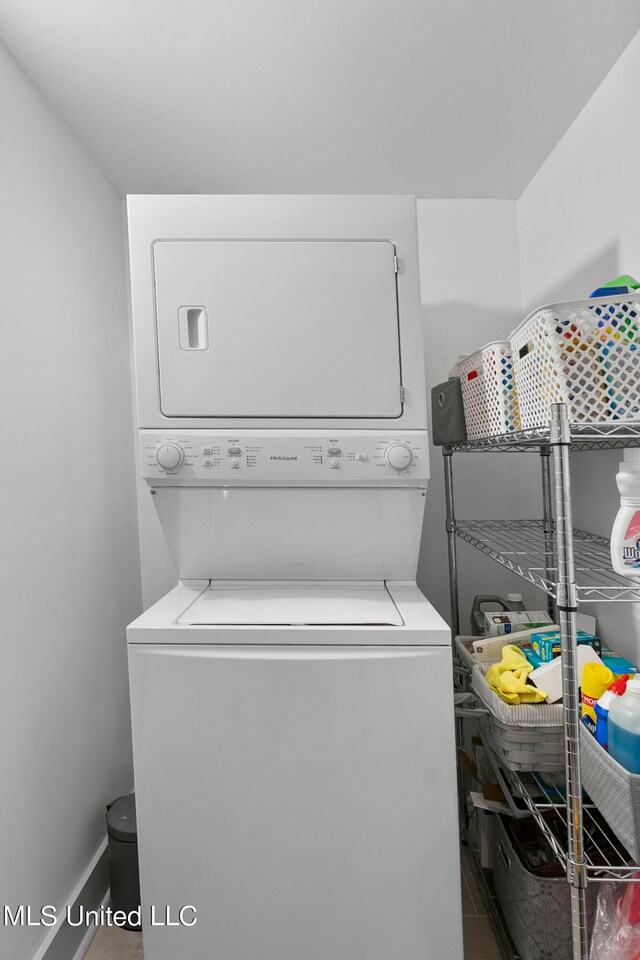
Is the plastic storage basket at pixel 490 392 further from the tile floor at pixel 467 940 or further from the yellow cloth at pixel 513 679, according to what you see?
the tile floor at pixel 467 940

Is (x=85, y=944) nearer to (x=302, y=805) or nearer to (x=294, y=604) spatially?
(x=302, y=805)

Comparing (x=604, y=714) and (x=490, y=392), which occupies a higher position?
(x=490, y=392)

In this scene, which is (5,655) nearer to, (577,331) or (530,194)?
(577,331)

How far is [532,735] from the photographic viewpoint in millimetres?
1491

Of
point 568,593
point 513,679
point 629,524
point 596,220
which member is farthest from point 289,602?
point 596,220

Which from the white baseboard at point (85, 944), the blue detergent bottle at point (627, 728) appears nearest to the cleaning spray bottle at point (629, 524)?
the blue detergent bottle at point (627, 728)

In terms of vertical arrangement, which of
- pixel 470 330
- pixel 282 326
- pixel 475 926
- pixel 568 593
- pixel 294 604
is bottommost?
pixel 475 926

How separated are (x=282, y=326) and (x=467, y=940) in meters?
1.98

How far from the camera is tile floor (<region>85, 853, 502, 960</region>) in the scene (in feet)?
5.91

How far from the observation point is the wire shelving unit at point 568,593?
1.20 meters

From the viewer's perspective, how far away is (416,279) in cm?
172

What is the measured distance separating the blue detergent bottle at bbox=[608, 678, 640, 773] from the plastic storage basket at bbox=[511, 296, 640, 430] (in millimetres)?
594

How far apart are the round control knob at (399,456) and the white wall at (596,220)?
705 millimetres

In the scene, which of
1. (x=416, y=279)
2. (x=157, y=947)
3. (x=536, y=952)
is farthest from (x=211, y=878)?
(x=416, y=279)
